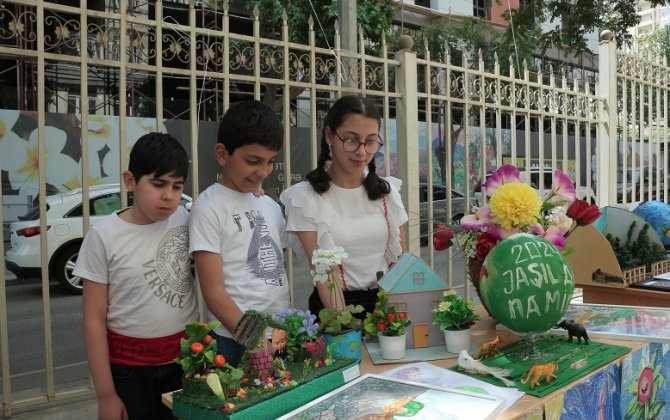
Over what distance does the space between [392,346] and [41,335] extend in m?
4.75

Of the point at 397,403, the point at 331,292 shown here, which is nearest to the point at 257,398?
the point at 397,403

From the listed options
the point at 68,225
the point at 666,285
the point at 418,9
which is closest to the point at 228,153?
the point at 666,285

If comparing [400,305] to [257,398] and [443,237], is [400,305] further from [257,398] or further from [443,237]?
[257,398]

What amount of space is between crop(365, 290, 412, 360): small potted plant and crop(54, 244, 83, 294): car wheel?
5474mm

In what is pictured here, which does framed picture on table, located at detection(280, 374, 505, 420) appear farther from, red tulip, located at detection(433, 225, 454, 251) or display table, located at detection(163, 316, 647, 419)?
red tulip, located at detection(433, 225, 454, 251)

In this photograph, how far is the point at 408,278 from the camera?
149 centimetres

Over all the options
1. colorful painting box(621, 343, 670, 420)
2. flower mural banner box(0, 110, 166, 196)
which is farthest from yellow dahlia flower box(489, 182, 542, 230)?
flower mural banner box(0, 110, 166, 196)

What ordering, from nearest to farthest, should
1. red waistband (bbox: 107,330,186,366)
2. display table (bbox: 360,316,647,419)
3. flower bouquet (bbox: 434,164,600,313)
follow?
1. display table (bbox: 360,316,647,419)
2. red waistband (bbox: 107,330,186,366)
3. flower bouquet (bbox: 434,164,600,313)

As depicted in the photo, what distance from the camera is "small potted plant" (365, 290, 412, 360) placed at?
139cm

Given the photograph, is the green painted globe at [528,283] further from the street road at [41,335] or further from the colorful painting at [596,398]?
the street road at [41,335]

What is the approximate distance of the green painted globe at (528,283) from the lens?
1329 mm

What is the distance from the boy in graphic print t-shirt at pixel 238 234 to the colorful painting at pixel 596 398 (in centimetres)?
76

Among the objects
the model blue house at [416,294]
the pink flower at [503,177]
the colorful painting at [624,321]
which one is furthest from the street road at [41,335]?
the model blue house at [416,294]

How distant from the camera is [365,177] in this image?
172 centimetres
